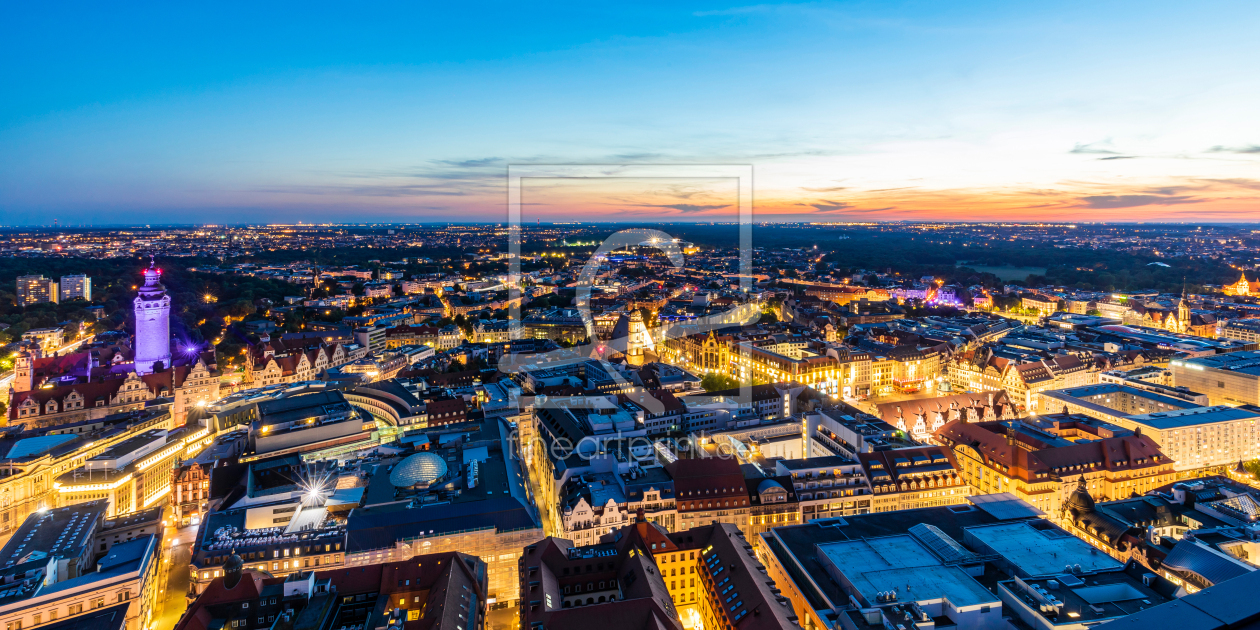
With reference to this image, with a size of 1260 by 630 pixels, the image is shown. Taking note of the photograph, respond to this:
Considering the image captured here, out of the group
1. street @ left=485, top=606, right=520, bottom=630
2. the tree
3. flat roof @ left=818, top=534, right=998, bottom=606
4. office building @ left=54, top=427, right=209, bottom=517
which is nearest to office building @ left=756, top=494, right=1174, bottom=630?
flat roof @ left=818, top=534, right=998, bottom=606

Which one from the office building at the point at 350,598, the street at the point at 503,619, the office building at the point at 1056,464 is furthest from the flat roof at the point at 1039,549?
the office building at the point at 350,598

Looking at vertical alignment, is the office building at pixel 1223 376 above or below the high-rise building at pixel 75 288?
below

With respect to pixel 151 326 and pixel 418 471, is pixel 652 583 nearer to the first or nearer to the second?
pixel 418 471

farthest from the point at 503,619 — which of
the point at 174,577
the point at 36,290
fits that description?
the point at 36,290

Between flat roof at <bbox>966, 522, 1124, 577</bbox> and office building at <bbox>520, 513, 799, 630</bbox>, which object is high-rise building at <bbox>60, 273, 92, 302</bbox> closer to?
office building at <bbox>520, 513, 799, 630</bbox>

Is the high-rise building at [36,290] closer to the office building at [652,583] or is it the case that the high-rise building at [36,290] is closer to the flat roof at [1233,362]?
the office building at [652,583]
